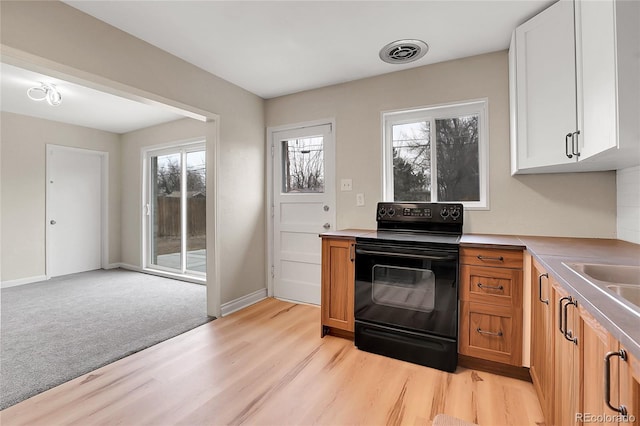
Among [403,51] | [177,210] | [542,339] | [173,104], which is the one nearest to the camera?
[542,339]

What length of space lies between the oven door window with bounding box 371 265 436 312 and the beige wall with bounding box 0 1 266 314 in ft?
5.24

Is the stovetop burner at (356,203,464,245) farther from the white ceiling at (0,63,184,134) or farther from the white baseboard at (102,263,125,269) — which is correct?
the white baseboard at (102,263,125,269)

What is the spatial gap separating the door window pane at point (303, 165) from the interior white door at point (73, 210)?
12.2 ft

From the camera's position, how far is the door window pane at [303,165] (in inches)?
128

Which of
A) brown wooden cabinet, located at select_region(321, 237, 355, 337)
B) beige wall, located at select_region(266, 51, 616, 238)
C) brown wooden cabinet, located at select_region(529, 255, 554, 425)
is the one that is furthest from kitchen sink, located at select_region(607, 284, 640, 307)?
brown wooden cabinet, located at select_region(321, 237, 355, 337)

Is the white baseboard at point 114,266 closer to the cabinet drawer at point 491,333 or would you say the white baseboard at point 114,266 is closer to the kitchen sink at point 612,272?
the cabinet drawer at point 491,333

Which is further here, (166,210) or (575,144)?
(166,210)

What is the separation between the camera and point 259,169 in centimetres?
343

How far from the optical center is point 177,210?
4520mm

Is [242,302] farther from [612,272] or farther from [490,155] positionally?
[612,272]

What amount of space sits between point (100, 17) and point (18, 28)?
49 cm

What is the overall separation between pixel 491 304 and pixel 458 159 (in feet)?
4.19

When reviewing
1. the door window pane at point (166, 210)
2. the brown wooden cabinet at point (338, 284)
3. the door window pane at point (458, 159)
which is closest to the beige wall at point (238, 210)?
the door window pane at point (166, 210)

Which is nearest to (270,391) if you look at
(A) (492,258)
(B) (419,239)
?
(B) (419,239)
